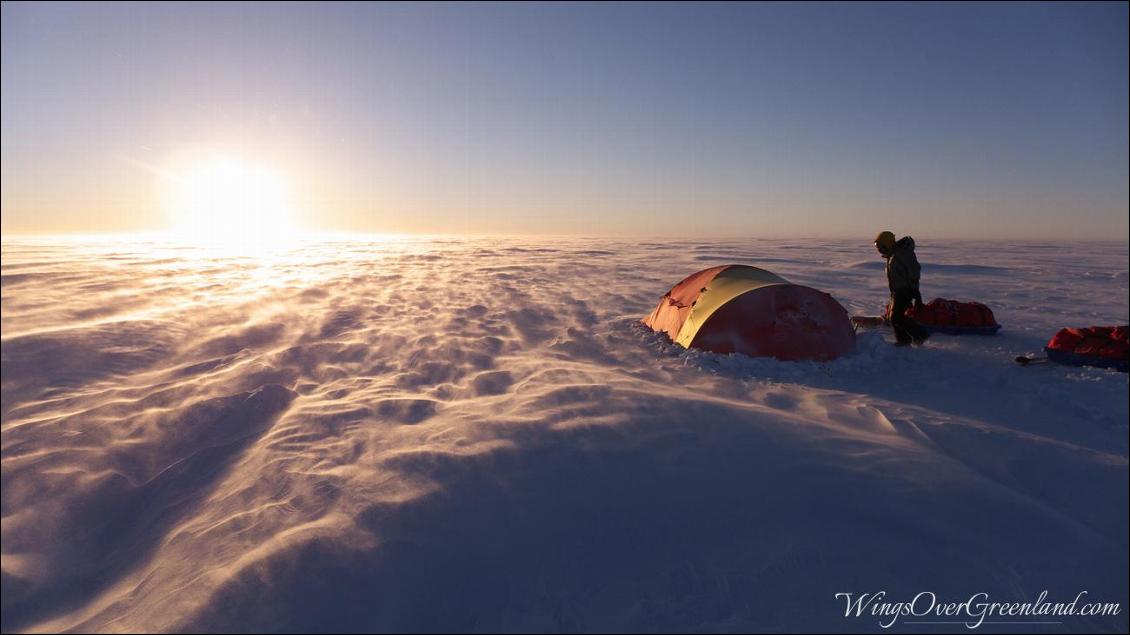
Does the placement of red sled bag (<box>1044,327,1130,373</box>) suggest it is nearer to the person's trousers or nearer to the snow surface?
the snow surface

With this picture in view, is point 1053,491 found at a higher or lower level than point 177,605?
higher

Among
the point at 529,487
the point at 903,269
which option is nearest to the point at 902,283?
the point at 903,269

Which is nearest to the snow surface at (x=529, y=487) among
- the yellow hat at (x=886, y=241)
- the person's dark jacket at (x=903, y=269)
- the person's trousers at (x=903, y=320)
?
the person's trousers at (x=903, y=320)

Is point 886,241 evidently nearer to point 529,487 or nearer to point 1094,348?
point 1094,348

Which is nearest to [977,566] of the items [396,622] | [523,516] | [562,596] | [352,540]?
[562,596]

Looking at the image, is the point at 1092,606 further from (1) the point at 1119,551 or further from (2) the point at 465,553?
(2) the point at 465,553

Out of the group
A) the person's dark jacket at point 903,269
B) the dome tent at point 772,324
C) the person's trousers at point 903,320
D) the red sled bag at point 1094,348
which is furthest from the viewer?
the person's dark jacket at point 903,269

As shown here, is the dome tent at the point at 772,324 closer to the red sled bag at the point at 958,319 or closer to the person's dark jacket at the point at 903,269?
the person's dark jacket at the point at 903,269
